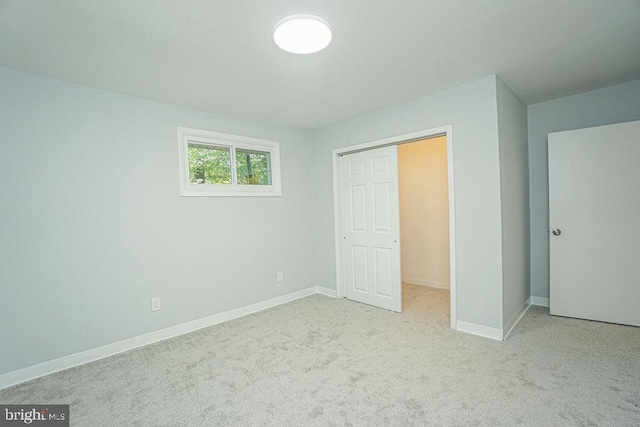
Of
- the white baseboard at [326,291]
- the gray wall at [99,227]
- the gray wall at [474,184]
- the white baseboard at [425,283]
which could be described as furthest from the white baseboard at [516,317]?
the gray wall at [99,227]

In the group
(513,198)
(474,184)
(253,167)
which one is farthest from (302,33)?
(513,198)

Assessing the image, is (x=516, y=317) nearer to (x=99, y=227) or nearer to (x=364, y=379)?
(x=364, y=379)

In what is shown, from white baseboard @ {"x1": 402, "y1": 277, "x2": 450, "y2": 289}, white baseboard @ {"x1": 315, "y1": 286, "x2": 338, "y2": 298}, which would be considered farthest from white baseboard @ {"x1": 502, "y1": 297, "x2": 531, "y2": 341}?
white baseboard @ {"x1": 315, "y1": 286, "x2": 338, "y2": 298}

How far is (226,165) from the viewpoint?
3.57 m

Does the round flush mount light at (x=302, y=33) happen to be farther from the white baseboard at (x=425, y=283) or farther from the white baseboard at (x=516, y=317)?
the white baseboard at (x=425, y=283)

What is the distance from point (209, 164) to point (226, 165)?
21 centimetres

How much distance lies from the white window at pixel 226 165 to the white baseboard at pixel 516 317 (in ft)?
9.90

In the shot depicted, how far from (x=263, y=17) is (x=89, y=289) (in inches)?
104

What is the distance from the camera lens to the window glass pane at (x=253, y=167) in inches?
145

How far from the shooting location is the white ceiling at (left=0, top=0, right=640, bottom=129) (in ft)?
5.53

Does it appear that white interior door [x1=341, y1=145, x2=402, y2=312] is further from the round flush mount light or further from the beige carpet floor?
the round flush mount light

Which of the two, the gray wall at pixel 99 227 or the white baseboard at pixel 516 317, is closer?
the gray wall at pixel 99 227

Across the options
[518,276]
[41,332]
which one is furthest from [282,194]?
[518,276]

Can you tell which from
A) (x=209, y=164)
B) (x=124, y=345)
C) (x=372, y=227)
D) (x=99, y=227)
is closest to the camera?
(x=99, y=227)
